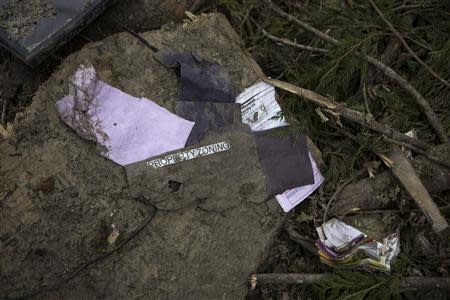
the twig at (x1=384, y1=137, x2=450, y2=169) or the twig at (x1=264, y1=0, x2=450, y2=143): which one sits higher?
the twig at (x1=264, y1=0, x2=450, y2=143)

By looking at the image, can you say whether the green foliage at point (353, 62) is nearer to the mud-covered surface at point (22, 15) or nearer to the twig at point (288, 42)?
the twig at point (288, 42)

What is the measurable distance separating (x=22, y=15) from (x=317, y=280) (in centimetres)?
219

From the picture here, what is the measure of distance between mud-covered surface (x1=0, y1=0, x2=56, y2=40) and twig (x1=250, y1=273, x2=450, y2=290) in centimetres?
183

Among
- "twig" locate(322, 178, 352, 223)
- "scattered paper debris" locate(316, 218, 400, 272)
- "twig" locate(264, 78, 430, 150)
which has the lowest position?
"scattered paper debris" locate(316, 218, 400, 272)

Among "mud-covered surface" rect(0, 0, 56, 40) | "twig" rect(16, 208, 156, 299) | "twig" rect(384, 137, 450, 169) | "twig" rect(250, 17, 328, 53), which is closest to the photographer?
"twig" rect(16, 208, 156, 299)

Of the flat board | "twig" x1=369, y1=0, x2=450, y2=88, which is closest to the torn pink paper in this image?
the flat board

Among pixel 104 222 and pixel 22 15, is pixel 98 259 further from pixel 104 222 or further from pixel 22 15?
pixel 22 15

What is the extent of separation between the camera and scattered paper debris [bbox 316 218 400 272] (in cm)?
236

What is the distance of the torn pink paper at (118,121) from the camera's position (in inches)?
89.2

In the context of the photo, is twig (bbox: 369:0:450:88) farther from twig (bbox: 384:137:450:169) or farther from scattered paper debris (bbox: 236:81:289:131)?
scattered paper debris (bbox: 236:81:289:131)

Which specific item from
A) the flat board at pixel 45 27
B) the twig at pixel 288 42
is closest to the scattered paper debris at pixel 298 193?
the twig at pixel 288 42

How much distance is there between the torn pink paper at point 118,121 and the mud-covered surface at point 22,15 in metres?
0.34

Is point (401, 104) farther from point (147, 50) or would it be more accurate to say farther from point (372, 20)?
point (147, 50)

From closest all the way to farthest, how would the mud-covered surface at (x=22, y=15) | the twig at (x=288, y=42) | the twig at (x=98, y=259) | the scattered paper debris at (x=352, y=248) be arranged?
the twig at (x=98, y=259)
the mud-covered surface at (x=22, y=15)
the scattered paper debris at (x=352, y=248)
the twig at (x=288, y=42)
